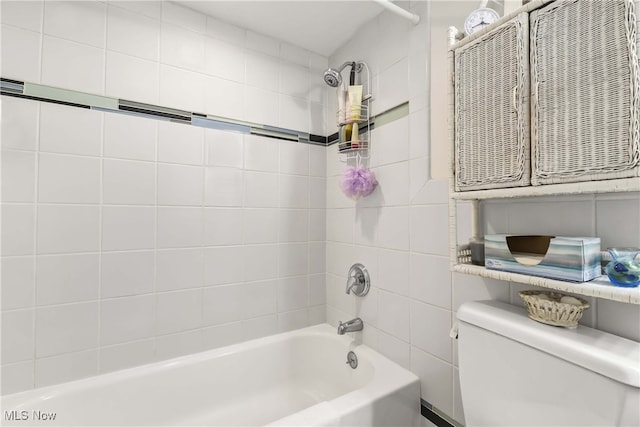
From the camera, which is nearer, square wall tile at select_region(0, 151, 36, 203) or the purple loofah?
square wall tile at select_region(0, 151, 36, 203)

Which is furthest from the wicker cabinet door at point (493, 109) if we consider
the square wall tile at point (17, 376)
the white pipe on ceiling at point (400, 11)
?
the square wall tile at point (17, 376)

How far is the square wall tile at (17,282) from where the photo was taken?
1123 mm

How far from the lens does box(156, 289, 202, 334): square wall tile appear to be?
1403mm

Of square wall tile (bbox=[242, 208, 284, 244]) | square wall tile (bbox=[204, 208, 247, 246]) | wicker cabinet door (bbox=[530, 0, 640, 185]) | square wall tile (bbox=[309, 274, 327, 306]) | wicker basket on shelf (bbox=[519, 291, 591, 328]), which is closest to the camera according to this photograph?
wicker cabinet door (bbox=[530, 0, 640, 185])

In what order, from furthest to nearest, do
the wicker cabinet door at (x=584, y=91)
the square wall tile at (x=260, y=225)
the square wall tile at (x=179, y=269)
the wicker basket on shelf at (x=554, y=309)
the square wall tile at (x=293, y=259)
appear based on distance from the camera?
the square wall tile at (x=293, y=259) < the square wall tile at (x=260, y=225) < the square wall tile at (x=179, y=269) < the wicker basket on shelf at (x=554, y=309) < the wicker cabinet door at (x=584, y=91)

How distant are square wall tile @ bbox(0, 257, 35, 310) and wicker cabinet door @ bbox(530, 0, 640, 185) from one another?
5.77ft

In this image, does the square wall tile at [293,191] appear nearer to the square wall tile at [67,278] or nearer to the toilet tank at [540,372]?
the square wall tile at [67,278]

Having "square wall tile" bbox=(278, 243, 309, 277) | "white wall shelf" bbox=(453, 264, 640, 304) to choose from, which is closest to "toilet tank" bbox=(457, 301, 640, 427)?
A: "white wall shelf" bbox=(453, 264, 640, 304)

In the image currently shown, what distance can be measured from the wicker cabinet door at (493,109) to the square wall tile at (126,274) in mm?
1355

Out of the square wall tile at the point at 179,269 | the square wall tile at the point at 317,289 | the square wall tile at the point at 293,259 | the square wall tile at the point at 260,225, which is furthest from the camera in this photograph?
the square wall tile at the point at 317,289

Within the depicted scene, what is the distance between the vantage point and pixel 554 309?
73 cm

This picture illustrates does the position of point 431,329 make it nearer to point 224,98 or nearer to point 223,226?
point 223,226

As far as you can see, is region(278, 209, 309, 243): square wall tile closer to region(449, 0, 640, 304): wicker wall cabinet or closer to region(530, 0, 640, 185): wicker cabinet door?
region(449, 0, 640, 304): wicker wall cabinet

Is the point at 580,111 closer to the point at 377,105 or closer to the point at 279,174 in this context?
the point at 377,105
